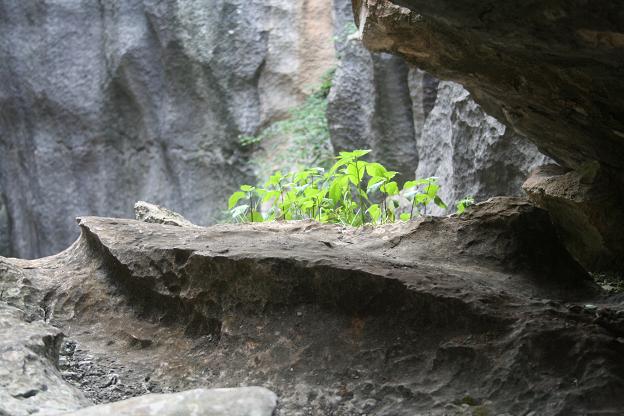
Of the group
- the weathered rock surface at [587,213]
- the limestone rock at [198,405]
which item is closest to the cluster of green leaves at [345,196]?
the weathered rock surface at [587,213]

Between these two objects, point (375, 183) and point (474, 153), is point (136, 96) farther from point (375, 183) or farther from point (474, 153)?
point (375, 183)

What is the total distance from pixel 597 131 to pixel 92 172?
8.56 metres

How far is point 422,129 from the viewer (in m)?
6.90

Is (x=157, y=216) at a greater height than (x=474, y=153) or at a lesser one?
lesser

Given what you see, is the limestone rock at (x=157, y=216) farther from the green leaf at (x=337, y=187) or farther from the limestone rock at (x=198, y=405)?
the limestone rock at (x=198, y=405)

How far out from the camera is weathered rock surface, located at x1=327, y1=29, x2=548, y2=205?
5.00m

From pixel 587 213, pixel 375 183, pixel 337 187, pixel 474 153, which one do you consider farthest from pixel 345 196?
pixel 587 213

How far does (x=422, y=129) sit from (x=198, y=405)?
5460mm

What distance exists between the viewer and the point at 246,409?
1.69m

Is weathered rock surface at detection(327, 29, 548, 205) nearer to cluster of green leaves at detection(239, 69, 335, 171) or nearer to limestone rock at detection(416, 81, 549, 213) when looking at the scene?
limestone rock at detection(416, 81, 549, 213)

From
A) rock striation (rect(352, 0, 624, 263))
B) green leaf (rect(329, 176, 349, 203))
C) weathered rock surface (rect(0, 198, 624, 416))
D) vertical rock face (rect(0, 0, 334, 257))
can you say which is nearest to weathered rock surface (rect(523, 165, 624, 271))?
rock striation (rect(352, 0, 624, 263))

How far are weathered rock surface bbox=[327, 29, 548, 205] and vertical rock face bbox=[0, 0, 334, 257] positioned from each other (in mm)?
1558

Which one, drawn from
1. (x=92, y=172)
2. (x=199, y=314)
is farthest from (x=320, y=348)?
(x=92, y=172)

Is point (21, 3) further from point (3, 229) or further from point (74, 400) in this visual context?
point (74, 400)
